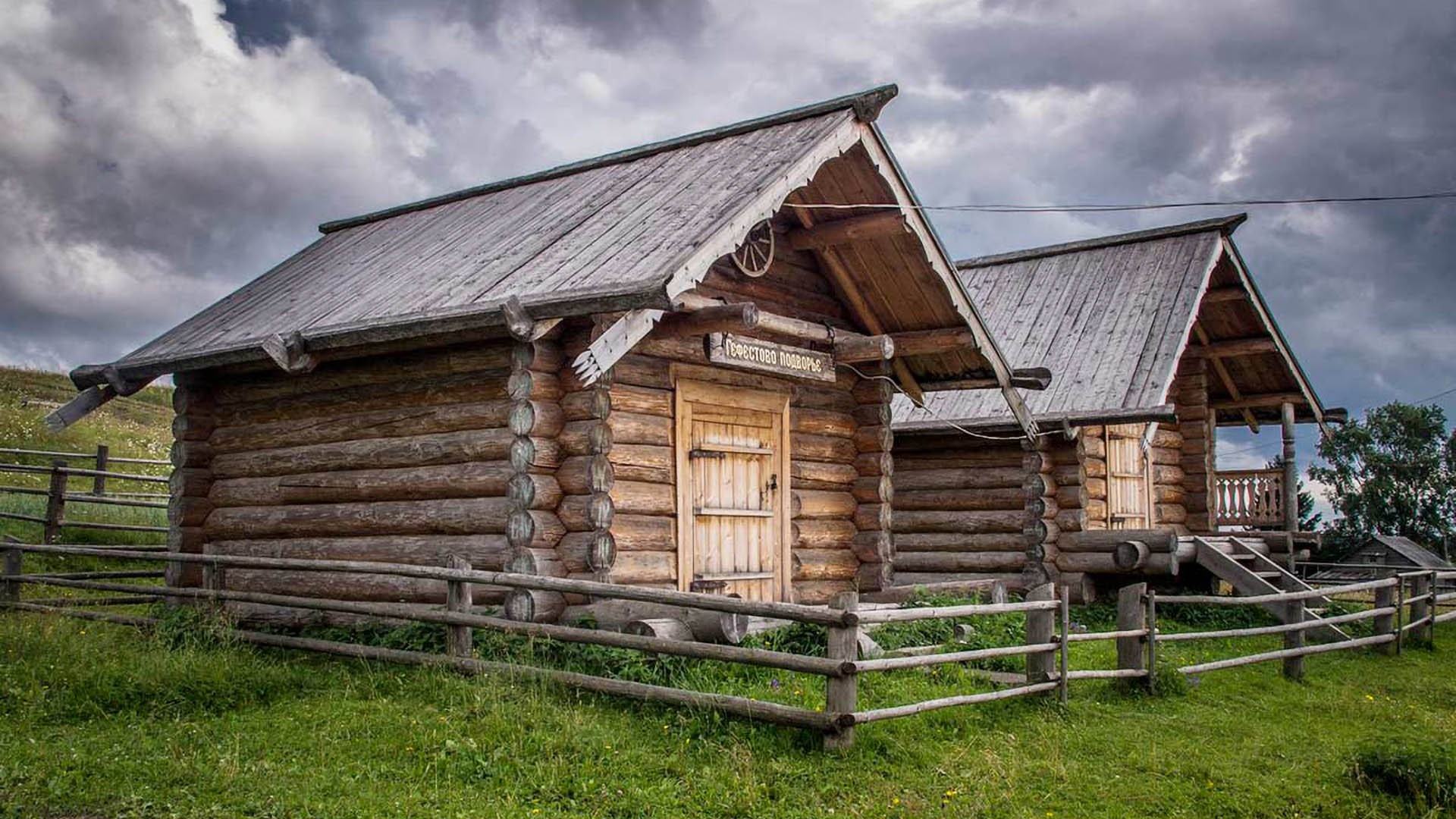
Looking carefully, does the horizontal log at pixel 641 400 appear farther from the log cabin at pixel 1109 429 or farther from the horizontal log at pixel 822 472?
the log cabin at pixel 1109 429

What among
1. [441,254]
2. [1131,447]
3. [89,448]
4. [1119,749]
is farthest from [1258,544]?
[89,448]

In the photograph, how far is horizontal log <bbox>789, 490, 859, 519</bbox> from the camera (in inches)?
555

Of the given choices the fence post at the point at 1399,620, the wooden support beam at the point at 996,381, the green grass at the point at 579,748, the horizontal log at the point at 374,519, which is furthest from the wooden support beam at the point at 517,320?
the fence post at the point at 1399,620

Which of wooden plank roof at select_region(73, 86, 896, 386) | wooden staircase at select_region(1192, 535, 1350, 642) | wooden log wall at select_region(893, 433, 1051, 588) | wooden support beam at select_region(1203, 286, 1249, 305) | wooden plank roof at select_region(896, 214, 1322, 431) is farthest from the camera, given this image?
wooden support beam at select_region(1203, 286, 1249, 305)

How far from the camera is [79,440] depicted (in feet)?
108

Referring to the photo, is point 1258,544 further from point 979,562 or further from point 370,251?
point 370,251

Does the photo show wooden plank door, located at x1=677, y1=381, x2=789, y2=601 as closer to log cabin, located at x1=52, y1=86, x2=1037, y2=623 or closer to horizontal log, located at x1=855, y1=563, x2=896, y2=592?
log cabin, located at x1=52, y1=86, x2=1037, y2=623

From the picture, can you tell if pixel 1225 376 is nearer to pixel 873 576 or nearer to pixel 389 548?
pixel 873 576

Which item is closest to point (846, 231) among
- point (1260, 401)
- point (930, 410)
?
point (930, 410)

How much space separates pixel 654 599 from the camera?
30.0 feet

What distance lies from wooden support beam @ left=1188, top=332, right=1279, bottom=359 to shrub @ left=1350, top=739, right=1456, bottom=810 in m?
15.0

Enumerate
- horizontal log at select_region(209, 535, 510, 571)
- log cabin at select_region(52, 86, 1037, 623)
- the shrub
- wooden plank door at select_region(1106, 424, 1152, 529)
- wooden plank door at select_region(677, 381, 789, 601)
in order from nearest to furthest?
the shrub, log cabin at select_region(52, 86, 1037, 623), horizontal log at select_region(209, 535, 510, 571), wooden plank door at select_region(677, 381, 789, 601), wooden plank door at select_region(1106, 424, 1152, 529)

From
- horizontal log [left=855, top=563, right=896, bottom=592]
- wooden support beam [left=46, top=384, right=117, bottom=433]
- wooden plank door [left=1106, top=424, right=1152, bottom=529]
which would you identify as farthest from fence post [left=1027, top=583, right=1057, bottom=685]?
wooden plank door [left=1106, top=424, right=1152, bottom=529]

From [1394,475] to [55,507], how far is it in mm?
29771
